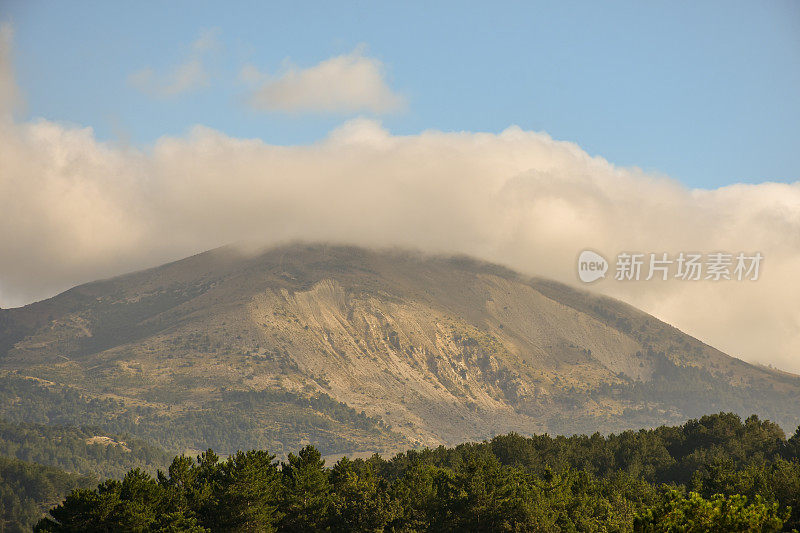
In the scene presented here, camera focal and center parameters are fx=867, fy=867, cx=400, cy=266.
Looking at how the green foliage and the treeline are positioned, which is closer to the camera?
the green foliage

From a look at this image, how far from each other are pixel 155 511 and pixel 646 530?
79855mm

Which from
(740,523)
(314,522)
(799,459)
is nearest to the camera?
(740,523)

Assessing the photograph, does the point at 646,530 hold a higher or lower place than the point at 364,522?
higher

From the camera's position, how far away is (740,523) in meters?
58.8

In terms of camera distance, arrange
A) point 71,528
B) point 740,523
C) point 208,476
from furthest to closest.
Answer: point 208,476, point 71,528, point 740,523

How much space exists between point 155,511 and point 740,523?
84231mm

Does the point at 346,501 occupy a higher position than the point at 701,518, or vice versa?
the point at 701,518

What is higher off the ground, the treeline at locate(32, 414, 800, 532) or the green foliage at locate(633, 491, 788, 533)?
the green foliage at locate(633, 491, 788, 533)

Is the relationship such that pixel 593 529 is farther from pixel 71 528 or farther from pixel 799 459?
pixel 799 459

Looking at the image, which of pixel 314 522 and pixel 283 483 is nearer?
pixel 314 522

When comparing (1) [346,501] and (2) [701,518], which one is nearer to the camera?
(2) [701,518]

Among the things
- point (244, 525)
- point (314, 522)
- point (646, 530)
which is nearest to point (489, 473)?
point (314, 522)

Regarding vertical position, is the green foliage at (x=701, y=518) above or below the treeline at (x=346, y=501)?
above

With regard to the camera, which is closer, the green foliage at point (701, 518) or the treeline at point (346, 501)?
the green foliage at point (701, 518)
